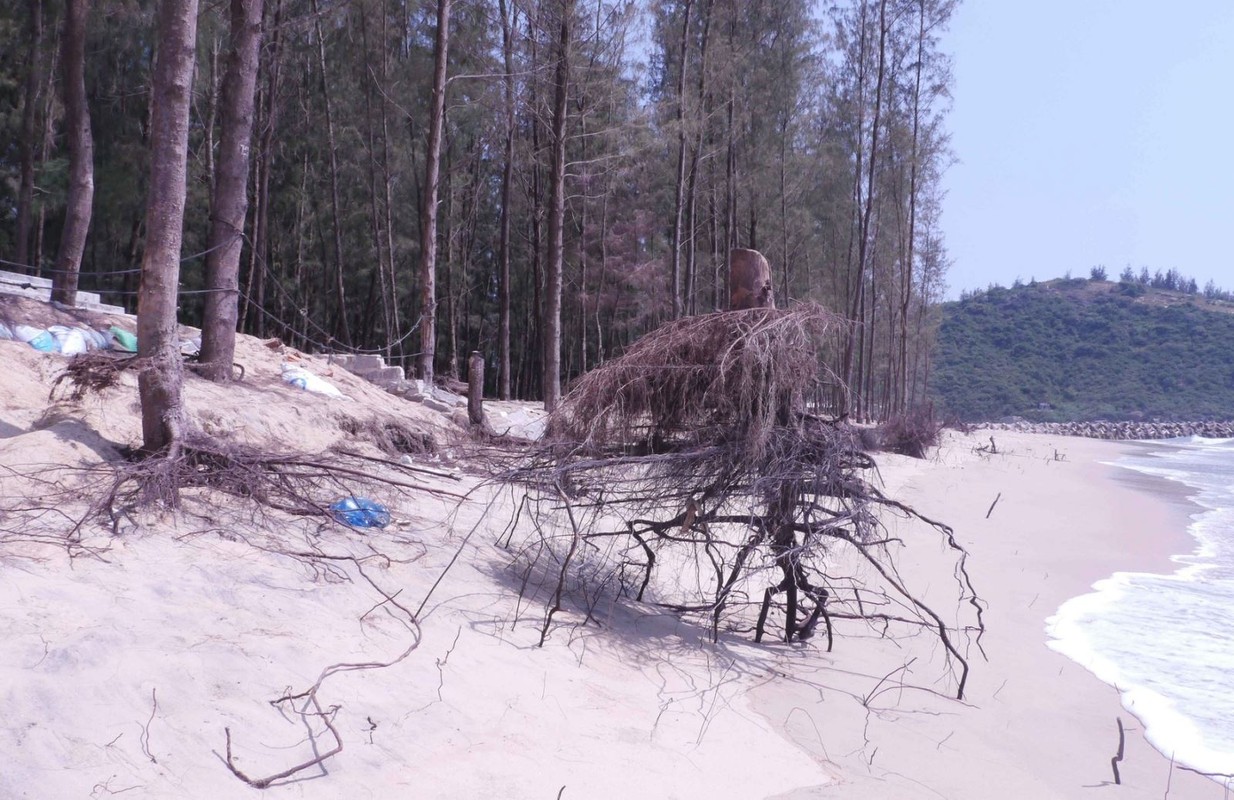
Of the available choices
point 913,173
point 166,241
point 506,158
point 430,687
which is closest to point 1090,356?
point 913,173

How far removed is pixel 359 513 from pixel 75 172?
889 centimetres

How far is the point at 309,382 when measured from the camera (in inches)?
375

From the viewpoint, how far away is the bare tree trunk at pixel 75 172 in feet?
36.4

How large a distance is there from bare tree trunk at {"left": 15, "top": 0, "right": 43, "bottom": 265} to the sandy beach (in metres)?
11.9

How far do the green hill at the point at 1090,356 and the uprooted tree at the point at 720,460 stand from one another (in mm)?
65003

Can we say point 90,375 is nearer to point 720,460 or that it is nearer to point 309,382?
point 309,382

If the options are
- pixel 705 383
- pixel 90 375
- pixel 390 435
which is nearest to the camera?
pixel 705 383

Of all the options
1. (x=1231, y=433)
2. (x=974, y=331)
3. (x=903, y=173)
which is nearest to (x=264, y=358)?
(x=903, y=173)

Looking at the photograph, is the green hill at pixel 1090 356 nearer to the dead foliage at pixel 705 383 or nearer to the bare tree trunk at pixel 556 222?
the bare tree trunk at pixel 556 222

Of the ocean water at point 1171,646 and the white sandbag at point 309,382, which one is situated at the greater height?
the white sandbag at point 309,382

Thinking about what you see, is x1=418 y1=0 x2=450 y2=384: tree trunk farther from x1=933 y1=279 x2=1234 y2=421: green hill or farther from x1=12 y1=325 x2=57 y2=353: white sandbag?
x1=933 y1=279 x2=1234 y2=421: green hill

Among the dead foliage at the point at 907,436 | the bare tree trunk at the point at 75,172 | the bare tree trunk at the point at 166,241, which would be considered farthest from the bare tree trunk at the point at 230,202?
the dead foliage at the point at 907,436

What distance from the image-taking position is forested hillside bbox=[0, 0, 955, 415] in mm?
15766

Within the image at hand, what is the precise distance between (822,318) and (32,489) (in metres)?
4.58
